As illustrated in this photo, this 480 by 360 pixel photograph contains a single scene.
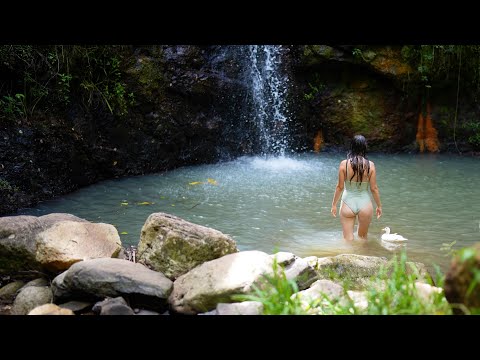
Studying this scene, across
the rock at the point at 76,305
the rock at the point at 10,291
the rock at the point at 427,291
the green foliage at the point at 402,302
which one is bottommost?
the rock at the point at 10,291

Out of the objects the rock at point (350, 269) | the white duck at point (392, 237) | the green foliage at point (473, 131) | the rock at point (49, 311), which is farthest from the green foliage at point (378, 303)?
the green foliage at point (473, 131)

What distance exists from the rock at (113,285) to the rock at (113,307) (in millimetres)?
100

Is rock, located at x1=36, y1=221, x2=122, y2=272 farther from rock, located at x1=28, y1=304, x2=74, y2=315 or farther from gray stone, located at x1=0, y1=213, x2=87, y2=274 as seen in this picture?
rock, located at x1=28, y1=304, x2=74, y2=315

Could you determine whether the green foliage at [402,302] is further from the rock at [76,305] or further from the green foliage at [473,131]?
the green foliage at [473,131]

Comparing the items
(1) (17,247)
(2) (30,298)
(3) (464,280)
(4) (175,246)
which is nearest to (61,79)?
(1) (17,247)

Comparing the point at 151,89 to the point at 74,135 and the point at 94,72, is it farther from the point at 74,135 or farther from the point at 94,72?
the point at 74,135

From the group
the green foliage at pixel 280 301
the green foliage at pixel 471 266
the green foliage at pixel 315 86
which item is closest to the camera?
the green foliage at pixel 471 266

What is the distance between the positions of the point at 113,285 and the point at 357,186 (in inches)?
136

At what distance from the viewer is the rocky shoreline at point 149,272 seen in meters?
3.67

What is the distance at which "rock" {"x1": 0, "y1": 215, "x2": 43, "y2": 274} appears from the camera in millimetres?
4445

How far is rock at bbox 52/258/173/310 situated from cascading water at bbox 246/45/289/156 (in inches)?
336

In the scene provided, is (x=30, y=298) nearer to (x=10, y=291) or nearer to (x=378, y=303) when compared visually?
(x=10, y=291)
